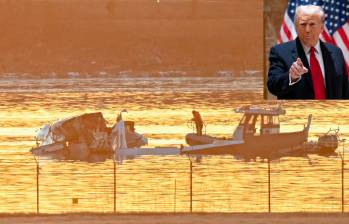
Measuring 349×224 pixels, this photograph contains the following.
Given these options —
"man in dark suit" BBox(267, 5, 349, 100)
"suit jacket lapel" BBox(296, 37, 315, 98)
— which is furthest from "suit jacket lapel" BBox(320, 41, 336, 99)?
"suit jacket lapel" BBox(296, 37, 315, 98)

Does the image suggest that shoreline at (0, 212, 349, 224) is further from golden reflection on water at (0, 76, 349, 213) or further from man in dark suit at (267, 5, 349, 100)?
man in dark suit at (267, 5, 349, 100)

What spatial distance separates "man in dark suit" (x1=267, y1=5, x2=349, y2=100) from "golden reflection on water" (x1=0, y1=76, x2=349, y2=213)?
0.38 ft

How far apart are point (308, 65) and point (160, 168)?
1.36 metres

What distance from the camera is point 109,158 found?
345ft

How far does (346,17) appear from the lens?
105 m

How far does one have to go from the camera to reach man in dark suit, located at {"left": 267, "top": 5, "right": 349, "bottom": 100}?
105000 mm

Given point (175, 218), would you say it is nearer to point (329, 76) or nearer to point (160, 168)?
point (160, 168)

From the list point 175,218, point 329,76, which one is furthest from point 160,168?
point 329,76

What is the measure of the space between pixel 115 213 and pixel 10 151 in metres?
0.97

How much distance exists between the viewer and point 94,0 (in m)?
105

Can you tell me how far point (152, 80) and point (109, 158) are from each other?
684mm

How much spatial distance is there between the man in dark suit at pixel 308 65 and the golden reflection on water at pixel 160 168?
12cm

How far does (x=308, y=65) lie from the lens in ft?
345

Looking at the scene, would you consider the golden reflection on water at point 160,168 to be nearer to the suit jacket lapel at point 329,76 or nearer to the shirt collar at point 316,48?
the suit jacket lapel at point 329,76
